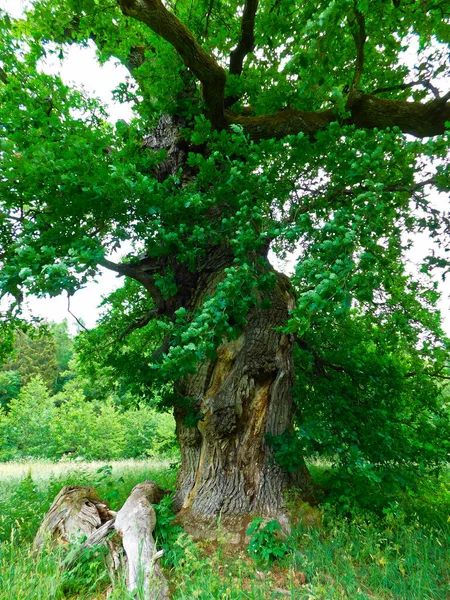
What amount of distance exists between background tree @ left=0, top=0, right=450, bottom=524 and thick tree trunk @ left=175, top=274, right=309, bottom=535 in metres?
0.02

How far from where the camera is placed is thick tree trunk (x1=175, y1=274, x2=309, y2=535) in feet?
14.8

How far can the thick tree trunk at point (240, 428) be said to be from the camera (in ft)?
14.8

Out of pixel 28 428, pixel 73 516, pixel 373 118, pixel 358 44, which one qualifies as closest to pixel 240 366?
pixel 73 516

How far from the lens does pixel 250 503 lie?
176 inches

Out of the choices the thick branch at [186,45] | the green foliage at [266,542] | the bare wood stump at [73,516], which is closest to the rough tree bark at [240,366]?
the thick branch at [186,45]

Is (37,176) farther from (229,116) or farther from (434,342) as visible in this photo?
(434,342)

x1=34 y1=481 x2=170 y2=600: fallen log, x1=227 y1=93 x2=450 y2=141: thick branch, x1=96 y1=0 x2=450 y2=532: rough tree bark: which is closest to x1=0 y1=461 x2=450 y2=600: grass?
x1=34 y1=481 x2=170 y2=600: fallen log

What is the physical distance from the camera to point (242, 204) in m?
4.20

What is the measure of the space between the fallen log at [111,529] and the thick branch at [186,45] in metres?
5.35

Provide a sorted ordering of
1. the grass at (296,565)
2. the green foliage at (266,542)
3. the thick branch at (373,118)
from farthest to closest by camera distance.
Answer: the thick branch at (373,118)
the green foliage at (266,542)
the grass at (296,565)

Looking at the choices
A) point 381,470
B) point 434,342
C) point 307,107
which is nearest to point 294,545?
point 381,470

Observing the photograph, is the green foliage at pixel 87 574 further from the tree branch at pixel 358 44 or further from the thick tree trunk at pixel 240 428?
the tree branch at pixel 358 44

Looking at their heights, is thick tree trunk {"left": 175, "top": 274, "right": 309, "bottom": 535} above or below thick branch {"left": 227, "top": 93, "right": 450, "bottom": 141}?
below

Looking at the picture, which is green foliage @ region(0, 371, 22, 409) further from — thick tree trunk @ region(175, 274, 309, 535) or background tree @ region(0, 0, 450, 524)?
thick tree trunk @ region(175, 274, 309, 535)
